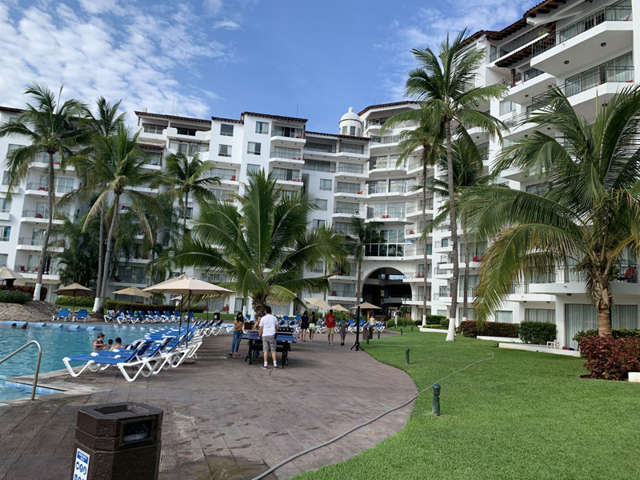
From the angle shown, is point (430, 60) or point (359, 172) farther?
point (359, 172)

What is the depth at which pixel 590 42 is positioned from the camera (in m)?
24.0

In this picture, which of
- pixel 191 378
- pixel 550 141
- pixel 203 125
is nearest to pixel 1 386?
pixel 191 378

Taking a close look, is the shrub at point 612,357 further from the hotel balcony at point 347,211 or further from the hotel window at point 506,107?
the hotel balcony at point 347,211

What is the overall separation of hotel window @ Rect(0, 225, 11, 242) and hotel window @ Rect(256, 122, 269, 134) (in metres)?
27.7

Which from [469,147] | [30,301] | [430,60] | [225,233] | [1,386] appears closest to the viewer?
[1,386]

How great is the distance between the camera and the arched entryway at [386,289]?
58.1 m

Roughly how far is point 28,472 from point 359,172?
53.3 metres

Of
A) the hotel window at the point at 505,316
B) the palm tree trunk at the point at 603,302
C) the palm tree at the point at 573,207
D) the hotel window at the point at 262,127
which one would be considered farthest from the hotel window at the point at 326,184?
the palm tree trunk at the point at 603,302

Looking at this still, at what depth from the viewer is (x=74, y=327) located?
24094 millimetres

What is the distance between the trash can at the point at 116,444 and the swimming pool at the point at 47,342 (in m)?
5.82

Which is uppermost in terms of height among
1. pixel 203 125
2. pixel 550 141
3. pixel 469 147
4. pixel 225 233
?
pixel 203 125

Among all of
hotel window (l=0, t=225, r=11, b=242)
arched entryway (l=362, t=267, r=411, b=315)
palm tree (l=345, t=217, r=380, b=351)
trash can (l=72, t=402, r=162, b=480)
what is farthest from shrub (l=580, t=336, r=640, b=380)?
hotel window (l=0, t=225, r=11, b=242)

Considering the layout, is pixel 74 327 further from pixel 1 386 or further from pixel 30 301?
pixel 1 386

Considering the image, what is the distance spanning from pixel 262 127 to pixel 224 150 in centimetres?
506
